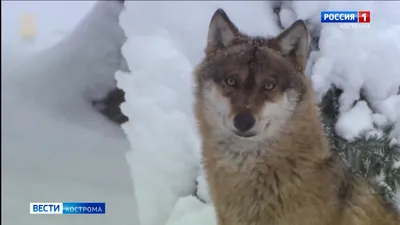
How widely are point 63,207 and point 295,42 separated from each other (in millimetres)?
875

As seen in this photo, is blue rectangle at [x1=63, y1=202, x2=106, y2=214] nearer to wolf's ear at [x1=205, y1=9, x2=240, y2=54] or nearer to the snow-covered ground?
the snow-covered ground

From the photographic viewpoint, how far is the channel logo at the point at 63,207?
1.55m

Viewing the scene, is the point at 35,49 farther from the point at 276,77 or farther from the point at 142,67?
the point at 276,77

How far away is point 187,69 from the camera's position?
61.0 inches

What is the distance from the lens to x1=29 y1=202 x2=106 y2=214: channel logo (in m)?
1.55

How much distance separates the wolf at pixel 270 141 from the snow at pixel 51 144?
40 centimetres

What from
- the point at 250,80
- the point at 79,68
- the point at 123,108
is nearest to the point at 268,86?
the point at 250,80

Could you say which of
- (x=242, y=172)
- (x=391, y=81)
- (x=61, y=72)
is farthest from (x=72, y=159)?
(x=391, y=81)

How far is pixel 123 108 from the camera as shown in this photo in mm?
1566

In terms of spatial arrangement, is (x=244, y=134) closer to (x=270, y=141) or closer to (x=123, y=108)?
(x=270, y=141)

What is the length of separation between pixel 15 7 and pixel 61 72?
0.25 meters

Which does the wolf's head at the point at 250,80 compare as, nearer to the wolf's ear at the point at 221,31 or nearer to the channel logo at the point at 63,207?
A: the wolf's ear at the point at 221,31

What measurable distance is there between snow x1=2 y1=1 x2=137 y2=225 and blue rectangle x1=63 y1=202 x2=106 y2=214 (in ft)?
0.05

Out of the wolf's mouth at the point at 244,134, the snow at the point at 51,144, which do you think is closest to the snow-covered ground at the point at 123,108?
the snow at the point at 51,144
